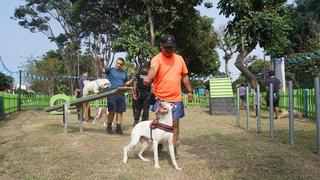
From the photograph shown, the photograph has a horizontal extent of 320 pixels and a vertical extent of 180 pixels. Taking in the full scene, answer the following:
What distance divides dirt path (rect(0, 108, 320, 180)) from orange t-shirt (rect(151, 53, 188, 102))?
947 millimetres

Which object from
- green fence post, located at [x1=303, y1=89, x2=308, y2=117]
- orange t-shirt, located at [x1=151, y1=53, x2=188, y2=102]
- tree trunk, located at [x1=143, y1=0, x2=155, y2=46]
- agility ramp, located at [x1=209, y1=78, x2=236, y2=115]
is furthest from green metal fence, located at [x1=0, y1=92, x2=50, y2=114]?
orange t-shirt, located at [x1=151, y1=53, x2=188, y2=102]

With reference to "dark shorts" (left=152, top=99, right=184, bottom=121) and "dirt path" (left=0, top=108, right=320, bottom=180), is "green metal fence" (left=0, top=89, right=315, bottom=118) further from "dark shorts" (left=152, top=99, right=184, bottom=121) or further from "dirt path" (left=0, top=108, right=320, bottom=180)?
"dark shorts" (left=152, top=99, right=184, bottom=121)

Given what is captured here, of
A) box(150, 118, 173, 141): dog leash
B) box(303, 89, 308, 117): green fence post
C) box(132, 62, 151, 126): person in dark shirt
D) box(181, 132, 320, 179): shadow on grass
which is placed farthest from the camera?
box(303, 89, 308, 117): green fence post

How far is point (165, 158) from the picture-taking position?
20.5 ft

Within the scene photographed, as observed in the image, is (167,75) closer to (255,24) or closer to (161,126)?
(161,126)

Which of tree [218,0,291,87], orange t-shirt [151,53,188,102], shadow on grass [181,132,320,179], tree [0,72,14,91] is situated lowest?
shadow on grass [181,132,320,179]

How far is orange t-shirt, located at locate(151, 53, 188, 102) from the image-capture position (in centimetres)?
580

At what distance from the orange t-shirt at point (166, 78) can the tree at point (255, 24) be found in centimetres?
1337

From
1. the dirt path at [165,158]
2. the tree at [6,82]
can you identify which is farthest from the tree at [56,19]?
the dirt path at [165,158]

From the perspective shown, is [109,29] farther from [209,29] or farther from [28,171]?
[28,171]

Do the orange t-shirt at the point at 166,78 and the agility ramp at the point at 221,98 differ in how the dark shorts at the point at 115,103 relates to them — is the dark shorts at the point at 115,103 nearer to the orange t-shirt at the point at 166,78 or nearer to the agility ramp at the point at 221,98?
the orange t-shirt at the point at 166,78

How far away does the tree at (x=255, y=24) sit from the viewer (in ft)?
60.6

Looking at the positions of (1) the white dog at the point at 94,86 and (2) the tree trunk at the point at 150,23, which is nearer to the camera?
(1) the white dog at the point at 94,86

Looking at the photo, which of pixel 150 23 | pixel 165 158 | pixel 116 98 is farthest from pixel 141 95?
pixel 150 23
